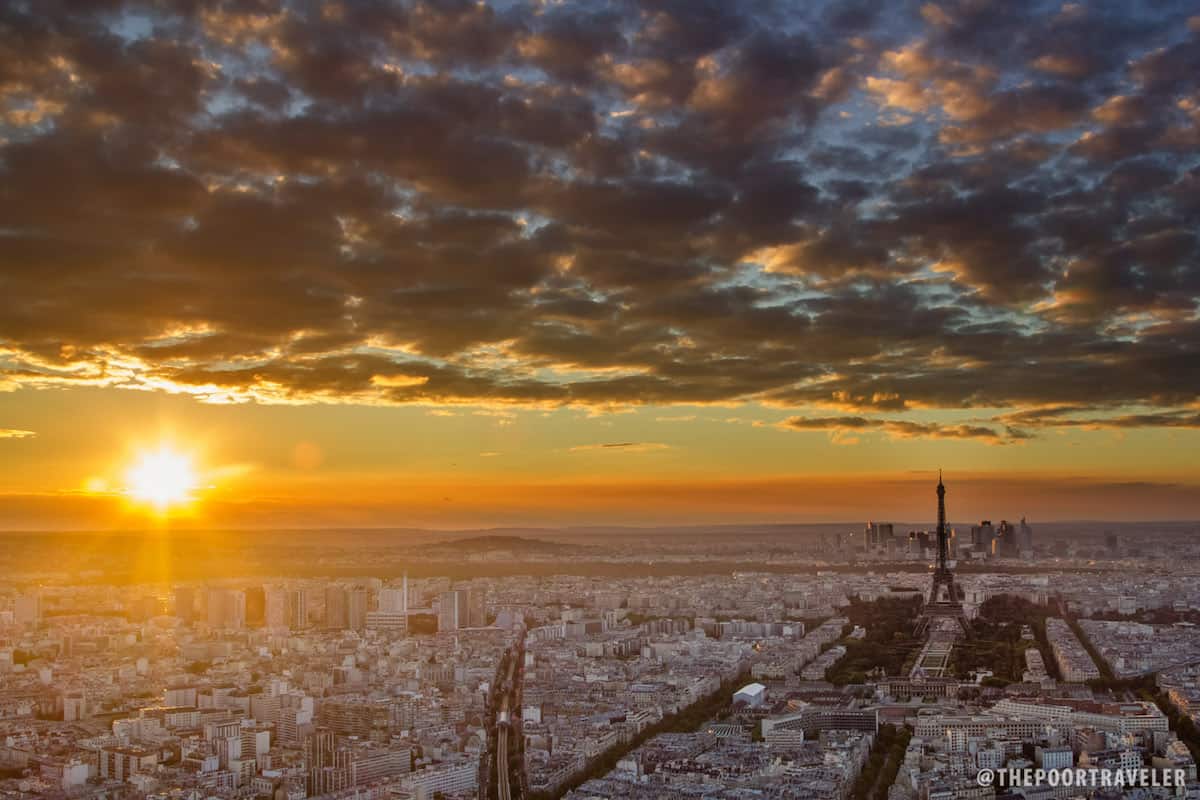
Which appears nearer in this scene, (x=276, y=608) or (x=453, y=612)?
(x=453, y=612)

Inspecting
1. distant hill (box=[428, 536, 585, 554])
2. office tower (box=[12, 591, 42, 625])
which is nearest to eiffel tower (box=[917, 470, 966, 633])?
office tower (box=[12, 591, 42, 625])

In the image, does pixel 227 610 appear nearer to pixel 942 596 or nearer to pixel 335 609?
pixel 335 609

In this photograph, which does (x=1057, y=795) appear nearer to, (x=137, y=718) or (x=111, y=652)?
(x=137, y=718)

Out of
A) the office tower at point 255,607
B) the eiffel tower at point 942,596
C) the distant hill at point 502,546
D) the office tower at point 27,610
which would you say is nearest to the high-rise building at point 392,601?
the office tower at point 255,607

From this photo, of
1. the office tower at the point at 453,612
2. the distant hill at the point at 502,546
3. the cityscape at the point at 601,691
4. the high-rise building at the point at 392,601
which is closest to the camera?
the cityscape at the point at 601,691

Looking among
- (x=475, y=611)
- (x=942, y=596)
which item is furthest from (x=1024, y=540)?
(x=475, y=611)

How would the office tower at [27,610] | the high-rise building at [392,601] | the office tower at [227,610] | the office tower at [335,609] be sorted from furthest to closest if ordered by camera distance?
the high-rise building at [392,601], the office tower at [335,609], the office tower at [227,610], the office tower at [27,610]

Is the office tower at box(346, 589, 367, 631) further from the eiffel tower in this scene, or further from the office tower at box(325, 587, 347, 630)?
the eiffel tower

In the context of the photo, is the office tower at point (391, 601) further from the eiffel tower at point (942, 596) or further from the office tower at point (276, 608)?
the eiffel tower at point (942, 596)
